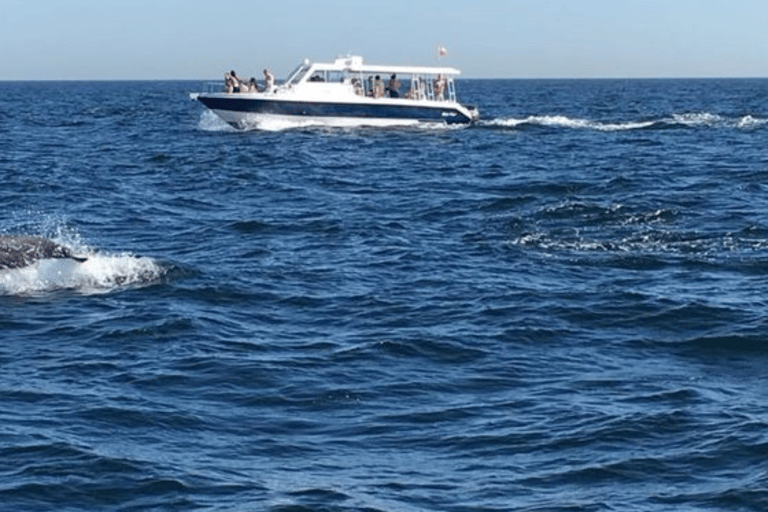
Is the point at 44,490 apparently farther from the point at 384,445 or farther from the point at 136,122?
the point at 136,122

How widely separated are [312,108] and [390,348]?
4014 cm

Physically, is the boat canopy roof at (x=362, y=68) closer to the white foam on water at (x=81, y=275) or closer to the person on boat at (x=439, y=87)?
the person on boat at (x=439, y=87)

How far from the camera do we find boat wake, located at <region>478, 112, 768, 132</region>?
63656 mm

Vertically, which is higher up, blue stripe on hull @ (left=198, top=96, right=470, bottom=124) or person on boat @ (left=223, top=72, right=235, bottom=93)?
person on boat @ (left=223, top=72, right=235, bottom=93)

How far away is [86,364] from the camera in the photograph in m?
16.5

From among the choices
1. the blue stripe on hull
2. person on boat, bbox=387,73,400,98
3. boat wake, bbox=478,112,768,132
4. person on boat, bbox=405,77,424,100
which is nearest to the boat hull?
the blue stripe on hull

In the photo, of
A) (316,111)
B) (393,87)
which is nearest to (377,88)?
(393,87)

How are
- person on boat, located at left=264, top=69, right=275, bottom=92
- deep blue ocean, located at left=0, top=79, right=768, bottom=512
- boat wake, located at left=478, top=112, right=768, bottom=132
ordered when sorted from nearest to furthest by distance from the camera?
1. deep blue ocean, located at left=0, top=79, right=768, bottom=512
2. person on boat, located at left=264, top=69, right=275, bottom=92
3. boat wake, located at left=478, top=112, right=768, bottom=132

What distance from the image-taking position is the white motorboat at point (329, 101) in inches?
2223

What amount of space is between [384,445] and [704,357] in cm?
553

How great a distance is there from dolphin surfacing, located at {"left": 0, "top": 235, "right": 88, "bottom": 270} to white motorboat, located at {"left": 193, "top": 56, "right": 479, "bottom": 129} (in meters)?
35.4

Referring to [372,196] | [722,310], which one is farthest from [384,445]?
[372,196]

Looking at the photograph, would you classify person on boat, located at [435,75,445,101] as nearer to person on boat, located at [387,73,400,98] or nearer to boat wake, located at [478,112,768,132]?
person on boat, located at [387,73,400,98]

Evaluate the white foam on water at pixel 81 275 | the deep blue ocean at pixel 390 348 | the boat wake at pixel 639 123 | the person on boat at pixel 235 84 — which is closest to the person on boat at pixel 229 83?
the person on boat at pixel 235 84
